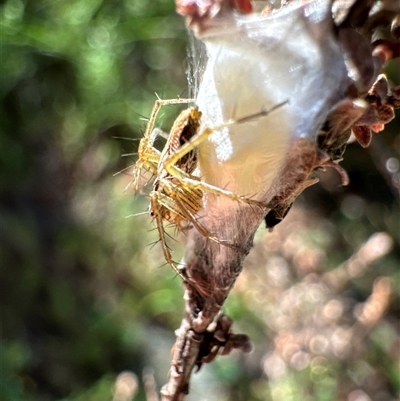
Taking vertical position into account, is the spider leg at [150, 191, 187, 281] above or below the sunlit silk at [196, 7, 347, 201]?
below

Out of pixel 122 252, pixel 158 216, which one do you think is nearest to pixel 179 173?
pixel 158 216

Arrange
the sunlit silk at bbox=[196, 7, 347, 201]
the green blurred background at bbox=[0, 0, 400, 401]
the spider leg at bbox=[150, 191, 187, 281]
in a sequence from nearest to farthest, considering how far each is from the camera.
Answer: the sunlit silk at bbox=[196, 7, 347, 201], the spider leg at bbox=[150, 191, 187, 281], the green blurred background at bbox=[0, 0, 400, 401]

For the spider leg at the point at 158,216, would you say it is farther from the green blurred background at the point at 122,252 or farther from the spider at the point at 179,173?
the green blurred background at the point at 122,252

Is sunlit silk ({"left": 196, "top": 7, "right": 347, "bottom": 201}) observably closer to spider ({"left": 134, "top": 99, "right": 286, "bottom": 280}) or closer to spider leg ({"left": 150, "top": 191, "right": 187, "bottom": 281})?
spider ({"left": 134, "top": 99, "right": 286, "bottom": 280})

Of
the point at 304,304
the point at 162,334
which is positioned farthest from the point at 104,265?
the point at 304,304

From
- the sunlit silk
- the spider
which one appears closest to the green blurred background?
the spider

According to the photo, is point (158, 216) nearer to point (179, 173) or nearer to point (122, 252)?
point (179, 173)
